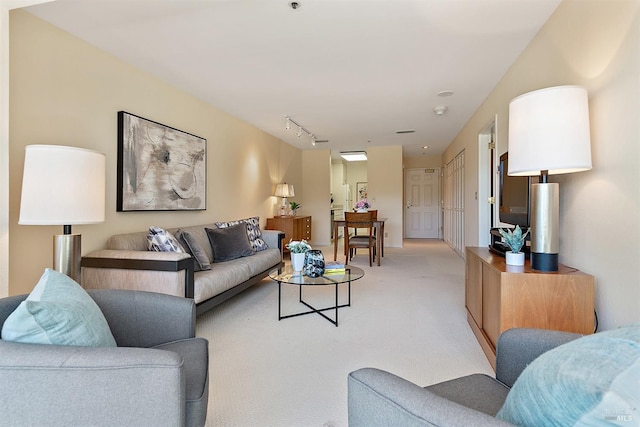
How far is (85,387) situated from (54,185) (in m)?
1.35

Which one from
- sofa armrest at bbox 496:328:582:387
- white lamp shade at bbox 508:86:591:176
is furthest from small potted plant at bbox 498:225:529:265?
sofa armrest at bbox 496:328:582:387

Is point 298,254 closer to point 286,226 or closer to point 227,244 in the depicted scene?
point 227,244

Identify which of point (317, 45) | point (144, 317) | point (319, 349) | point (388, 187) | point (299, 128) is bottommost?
point (319, 349)

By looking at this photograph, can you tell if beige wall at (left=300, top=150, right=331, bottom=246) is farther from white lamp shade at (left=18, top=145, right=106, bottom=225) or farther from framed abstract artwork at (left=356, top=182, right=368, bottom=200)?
white lamp shade at (left=18, top=145, right=106, bottom=225)

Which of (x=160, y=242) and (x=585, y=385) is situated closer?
(x=585, y=385)

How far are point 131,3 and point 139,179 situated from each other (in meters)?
1.54

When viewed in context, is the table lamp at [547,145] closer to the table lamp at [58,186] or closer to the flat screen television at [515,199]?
the flat screen television at [515,199]

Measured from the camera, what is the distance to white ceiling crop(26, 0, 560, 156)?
85.7 inches

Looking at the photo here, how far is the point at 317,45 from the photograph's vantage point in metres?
2.65

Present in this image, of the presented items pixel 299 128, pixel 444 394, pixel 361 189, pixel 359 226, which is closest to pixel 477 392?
pixel 444 394

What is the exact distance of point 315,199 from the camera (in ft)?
25.7

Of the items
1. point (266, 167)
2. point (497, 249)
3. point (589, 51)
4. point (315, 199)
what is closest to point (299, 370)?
point (497, 249)

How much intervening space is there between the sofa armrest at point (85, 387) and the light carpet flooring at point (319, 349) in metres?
0.79

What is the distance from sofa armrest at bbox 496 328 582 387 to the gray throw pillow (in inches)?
117
